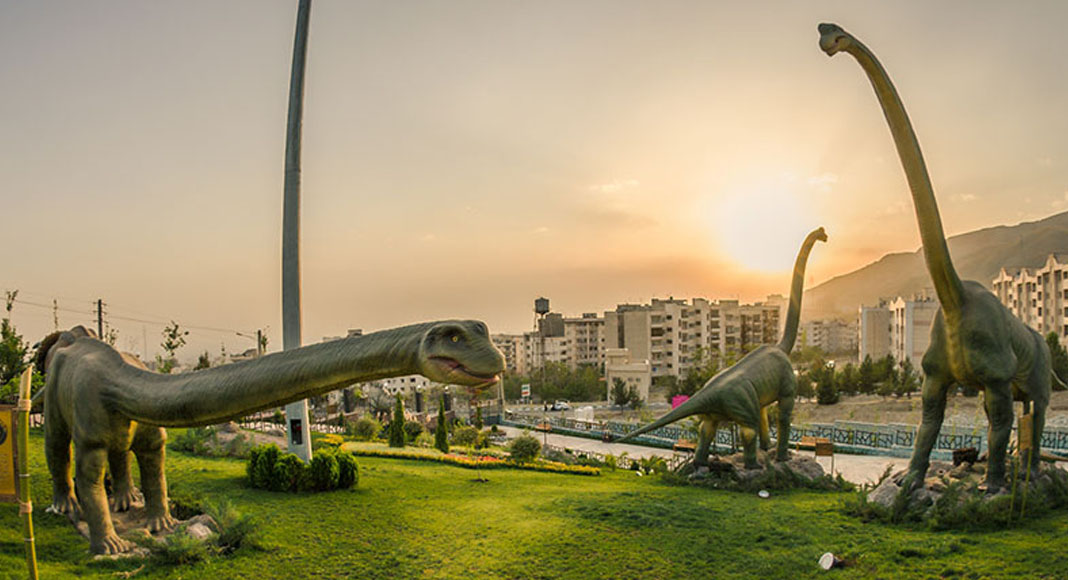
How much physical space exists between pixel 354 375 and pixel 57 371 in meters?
4.26

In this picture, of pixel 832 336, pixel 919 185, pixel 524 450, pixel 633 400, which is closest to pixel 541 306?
pixel 633 400

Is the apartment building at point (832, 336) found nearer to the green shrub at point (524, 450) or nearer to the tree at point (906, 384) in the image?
the tree at point (906, 384)

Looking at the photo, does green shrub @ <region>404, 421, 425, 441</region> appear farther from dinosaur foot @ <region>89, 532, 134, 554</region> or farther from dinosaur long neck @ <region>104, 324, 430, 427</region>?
dinosaur long neck @ <region>104, 324, 430, 427</region>

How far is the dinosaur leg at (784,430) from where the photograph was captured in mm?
12938

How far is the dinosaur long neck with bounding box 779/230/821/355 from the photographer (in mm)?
14234

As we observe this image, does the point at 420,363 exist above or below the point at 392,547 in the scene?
above

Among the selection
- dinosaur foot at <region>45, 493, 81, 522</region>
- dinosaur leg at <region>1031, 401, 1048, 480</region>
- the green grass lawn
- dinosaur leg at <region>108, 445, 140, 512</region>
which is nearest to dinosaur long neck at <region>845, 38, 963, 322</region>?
dinosaur leg at <region>1031, 401, 1048, 480</region>

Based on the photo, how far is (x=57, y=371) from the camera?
6281mm

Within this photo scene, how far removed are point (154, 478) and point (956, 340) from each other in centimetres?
921

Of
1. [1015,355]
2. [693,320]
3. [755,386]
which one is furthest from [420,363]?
[693,320]

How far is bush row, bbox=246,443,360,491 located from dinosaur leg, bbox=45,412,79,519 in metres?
2.51

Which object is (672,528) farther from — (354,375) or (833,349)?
(833,349)

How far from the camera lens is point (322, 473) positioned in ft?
30.5

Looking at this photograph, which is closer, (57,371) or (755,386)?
(57,371)
